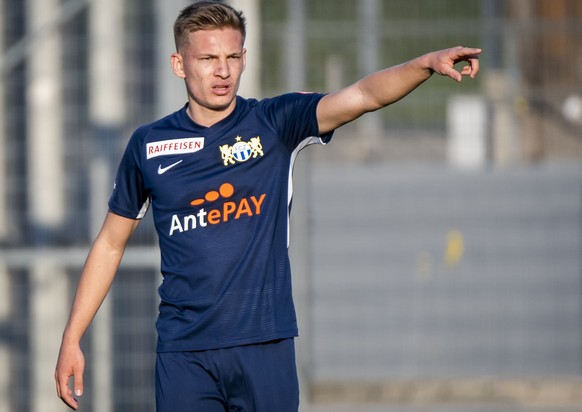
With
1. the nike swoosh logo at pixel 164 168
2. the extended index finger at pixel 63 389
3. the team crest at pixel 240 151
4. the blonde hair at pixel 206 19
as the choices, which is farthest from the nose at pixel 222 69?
the extended index finger at pixel 63 389

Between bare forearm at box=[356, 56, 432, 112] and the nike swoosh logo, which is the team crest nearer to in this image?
the nike swoosh logo

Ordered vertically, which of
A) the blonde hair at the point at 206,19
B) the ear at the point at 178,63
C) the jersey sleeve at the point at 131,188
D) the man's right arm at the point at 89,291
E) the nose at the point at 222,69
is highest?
the blonde hair at the point at 206,19

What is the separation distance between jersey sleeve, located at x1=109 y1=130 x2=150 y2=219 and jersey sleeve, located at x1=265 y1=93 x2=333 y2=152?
49 centimetres

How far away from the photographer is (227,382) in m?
4.16

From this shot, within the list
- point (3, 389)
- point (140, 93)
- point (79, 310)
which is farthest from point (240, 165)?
point (3, 389)

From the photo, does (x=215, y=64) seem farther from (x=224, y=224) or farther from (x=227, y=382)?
(x=227, y=382)

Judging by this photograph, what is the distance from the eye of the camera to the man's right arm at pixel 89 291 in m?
4.36

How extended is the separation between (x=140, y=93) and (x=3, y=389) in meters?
1.93

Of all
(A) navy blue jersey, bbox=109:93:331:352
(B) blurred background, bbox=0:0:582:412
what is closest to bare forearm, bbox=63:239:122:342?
(A) navy blue jersey, bbox=109:93:331:352

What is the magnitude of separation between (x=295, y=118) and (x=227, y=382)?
91 centimetres

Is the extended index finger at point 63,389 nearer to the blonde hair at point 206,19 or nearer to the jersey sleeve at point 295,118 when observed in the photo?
the jersey sleeve at point 295,118

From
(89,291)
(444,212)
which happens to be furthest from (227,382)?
(444,212)

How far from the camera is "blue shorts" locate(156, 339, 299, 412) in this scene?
415 cm

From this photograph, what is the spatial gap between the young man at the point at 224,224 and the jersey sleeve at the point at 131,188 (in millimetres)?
70
